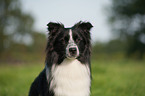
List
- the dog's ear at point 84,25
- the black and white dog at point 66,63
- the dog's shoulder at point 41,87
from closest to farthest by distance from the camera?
the black and white dog at point 66,63, the dog's shoulder at point 41,87, the dog's ear at point 84,25

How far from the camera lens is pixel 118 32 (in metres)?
23.2

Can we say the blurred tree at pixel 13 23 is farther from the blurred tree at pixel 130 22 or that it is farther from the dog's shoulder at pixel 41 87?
the dog's shoulder at pixel 41 87

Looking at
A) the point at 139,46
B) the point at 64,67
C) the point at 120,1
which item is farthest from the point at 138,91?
the point at 120,1

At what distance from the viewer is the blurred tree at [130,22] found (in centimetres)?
2209

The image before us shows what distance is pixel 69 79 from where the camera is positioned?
3170mm

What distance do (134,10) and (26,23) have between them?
15.2 meters

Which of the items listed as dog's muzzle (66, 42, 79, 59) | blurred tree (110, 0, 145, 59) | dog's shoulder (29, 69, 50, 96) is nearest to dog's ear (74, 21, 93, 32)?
dog's muzzle (66, 42, 79, 59)

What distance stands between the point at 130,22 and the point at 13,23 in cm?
1612

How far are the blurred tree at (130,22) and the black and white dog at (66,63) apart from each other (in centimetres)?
2031

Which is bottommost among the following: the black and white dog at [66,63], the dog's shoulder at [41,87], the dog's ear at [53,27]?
the dog's shoulder at [41,87]

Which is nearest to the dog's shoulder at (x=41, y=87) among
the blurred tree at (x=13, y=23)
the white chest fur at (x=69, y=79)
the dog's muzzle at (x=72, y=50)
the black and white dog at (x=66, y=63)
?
the black and white dog at (x=66, y=63)

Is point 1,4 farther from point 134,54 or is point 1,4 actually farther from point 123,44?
point 134,54

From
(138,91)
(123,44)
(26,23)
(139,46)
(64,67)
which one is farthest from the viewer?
(26,23)

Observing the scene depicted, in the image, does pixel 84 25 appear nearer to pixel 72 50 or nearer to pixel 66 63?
pixel 72 50
